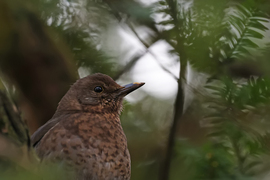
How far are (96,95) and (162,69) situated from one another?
1.52 feet

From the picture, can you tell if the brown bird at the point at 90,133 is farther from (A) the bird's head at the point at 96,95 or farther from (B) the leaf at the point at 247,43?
(B) the leaf at the point at 247,43

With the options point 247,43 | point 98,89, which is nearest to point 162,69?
point 98,89

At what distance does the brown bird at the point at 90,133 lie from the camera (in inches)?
75.8

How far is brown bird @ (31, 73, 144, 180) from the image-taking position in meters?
1.93

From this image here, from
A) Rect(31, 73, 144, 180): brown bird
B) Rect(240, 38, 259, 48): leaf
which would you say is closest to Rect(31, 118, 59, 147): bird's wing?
Rect(31, 73, 144, 180): brown bird

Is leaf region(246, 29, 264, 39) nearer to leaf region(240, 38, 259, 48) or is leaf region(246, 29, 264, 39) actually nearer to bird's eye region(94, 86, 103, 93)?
leaf region(240, 38, 259, 48)

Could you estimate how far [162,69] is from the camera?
239 centimetres

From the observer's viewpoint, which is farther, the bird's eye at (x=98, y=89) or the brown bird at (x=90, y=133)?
the bird's eye at (x=98, y=89)

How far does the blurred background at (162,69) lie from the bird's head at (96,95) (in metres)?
0.08

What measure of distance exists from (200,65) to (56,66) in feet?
3.93

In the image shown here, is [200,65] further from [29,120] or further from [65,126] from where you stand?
[29,120]

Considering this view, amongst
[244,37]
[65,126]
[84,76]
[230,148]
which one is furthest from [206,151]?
[84,76]

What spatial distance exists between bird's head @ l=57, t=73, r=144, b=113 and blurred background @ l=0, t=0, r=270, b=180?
0.08m

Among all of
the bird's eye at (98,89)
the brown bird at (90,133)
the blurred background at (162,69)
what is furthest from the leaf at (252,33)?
the bird's eye at (98,89)
